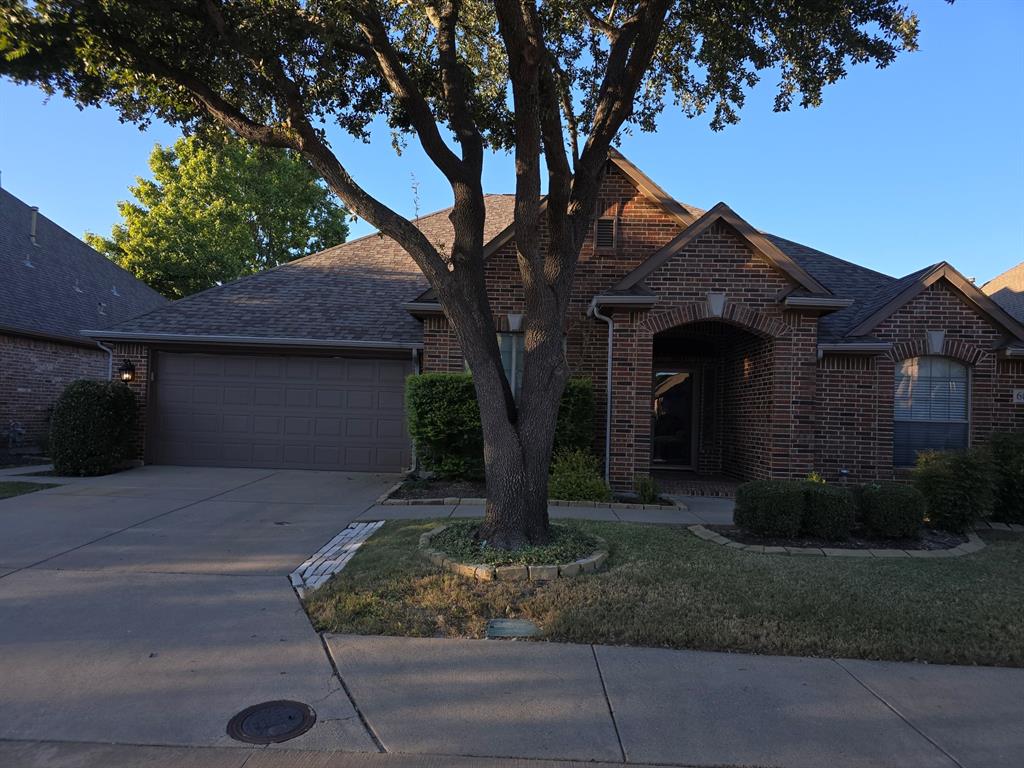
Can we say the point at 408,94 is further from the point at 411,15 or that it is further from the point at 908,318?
the point at 908,318

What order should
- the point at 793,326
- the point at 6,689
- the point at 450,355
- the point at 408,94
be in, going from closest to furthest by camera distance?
1. the point at 6,689
2. the point at 408,94
3. the point at 793,326
4. the point at 450,355

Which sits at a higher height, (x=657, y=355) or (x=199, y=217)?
(x=199, y=217)

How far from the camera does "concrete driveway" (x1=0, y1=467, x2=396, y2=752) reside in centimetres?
348

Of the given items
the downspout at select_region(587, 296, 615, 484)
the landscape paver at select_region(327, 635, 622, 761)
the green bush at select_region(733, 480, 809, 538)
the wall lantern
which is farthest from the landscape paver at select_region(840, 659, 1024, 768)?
the wall lantern

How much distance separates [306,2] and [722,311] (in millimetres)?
7151

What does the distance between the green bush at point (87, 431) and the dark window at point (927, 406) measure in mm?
13466

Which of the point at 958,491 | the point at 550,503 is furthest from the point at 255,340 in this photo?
the point at 958,491

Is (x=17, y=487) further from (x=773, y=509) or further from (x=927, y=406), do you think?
(x=927, y=406)

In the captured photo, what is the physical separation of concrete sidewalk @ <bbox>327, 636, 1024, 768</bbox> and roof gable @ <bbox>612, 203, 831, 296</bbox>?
23.1ft

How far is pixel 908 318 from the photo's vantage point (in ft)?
35.7

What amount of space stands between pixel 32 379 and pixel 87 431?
6.12m

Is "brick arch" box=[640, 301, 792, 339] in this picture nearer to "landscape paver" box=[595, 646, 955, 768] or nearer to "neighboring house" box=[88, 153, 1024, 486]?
"neighboring house" box=[88, 153, 1024, 486]

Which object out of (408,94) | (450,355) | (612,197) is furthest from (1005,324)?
(408,94)

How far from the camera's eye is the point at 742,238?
35.0 ft
